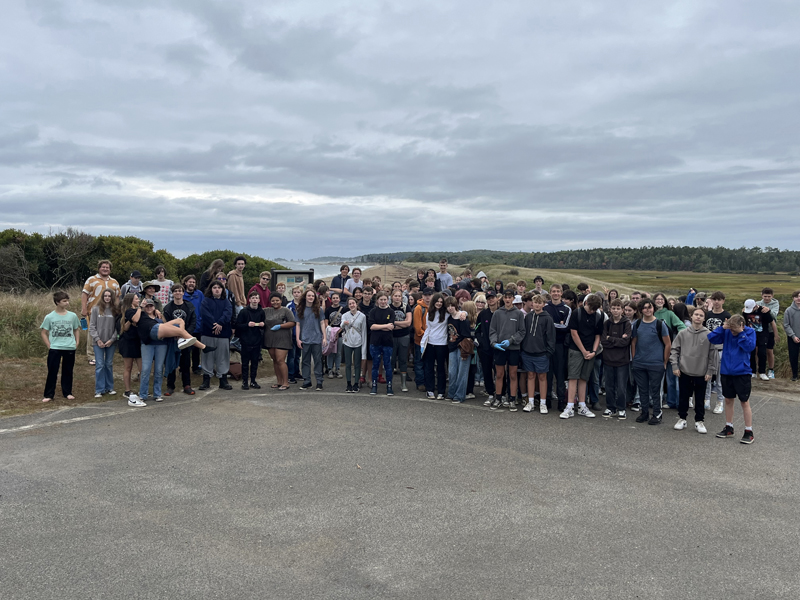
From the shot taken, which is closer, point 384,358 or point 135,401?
point 135,401

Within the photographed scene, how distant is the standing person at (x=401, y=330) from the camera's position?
10.3 metres

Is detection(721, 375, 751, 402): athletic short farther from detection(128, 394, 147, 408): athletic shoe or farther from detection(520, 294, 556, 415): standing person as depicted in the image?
detection(128, 394, 147, 408): athletic shoe

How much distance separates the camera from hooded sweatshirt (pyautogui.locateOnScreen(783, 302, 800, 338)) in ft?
38.6

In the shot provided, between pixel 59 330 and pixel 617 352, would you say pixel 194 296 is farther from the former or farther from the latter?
pixel 617 352

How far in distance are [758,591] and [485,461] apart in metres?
3.06

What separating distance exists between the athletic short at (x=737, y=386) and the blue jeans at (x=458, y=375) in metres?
3.97

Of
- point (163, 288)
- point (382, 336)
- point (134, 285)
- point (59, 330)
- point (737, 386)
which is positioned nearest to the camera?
point (737, 386)

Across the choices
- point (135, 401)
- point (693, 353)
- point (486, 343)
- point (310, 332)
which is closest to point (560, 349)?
point (486, 343)

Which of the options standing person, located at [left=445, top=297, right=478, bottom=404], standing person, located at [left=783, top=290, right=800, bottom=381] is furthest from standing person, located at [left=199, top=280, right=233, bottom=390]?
standing person, located at [left=783, top=290, right=800, bottom=381]

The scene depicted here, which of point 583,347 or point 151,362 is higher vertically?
point 583,347

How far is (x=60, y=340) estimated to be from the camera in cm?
887

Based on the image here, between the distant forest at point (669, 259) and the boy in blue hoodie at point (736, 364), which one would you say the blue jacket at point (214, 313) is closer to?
the boy in blue hoodie at point (736, 364)

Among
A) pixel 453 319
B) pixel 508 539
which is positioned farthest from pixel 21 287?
pixel 508 539

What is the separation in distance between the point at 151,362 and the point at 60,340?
1.42m
